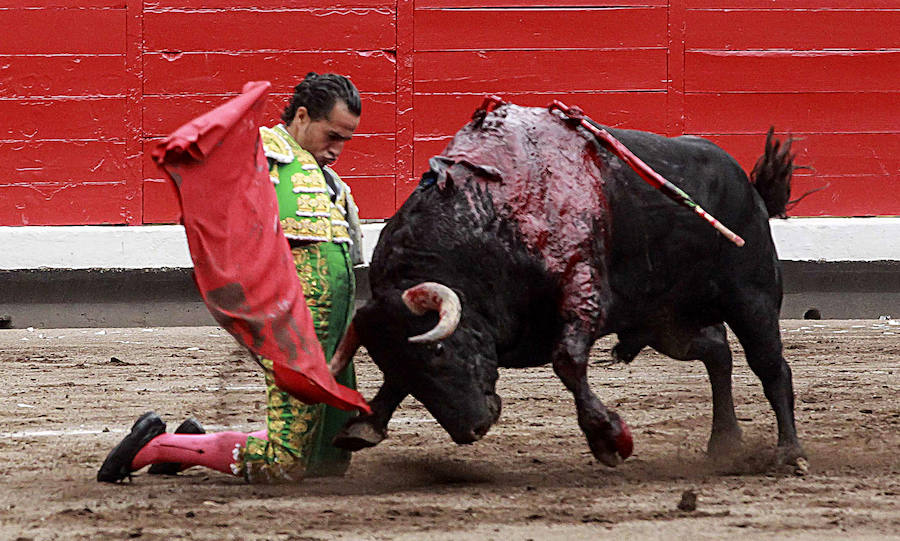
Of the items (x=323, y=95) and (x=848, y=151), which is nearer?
(x=323, y=95)

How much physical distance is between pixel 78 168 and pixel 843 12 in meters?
4.17

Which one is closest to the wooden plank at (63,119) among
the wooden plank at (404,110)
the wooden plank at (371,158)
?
the wooden plank at (371,158)

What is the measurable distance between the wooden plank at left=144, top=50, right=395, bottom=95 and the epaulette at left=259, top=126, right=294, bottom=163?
4.25 m

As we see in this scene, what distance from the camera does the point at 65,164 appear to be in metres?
7.66

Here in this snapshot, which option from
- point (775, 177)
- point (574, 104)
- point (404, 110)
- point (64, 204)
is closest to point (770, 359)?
point (775, 177)

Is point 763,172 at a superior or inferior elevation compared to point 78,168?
superior

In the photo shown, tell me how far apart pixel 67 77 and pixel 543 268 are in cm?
498

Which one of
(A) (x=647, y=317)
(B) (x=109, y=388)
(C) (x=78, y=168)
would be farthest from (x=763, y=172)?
(C) (x=78, y=168)

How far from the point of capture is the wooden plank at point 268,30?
25.0ft

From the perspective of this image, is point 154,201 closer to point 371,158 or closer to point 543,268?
point 371,158

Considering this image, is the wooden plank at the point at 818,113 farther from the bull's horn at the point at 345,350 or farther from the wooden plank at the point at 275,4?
the bull's horn at the point at 345,350

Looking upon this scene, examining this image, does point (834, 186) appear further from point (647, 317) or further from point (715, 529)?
point (715, 529)

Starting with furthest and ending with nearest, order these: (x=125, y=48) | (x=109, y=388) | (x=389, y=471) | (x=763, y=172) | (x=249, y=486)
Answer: (x=125, y=48) < (x=109, y=388) < (x=763, y=172) < (x=389, y=471) < (x=249, y=486)

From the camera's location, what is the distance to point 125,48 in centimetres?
762
